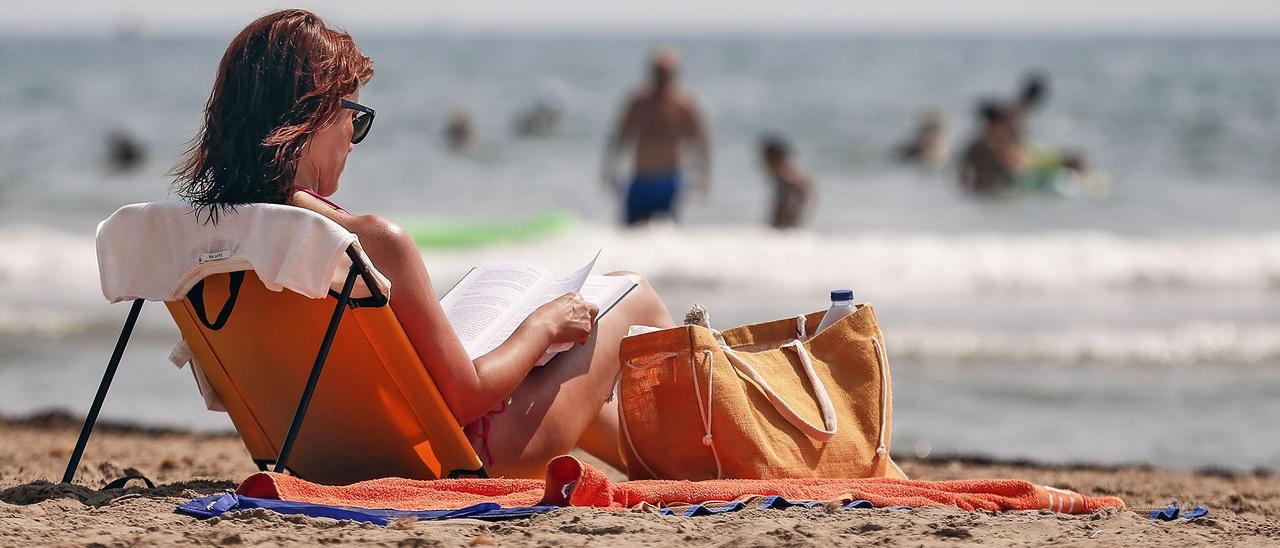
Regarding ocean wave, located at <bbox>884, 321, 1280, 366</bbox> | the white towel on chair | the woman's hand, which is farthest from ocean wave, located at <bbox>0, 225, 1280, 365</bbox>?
the white towel on chair

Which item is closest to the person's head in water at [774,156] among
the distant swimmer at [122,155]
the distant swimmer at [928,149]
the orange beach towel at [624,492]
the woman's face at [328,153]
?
the distant swimmer at [928,149]

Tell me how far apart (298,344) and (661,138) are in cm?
739

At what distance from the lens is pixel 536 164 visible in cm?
1775

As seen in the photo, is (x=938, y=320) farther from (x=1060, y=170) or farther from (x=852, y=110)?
(x=852, y=110)

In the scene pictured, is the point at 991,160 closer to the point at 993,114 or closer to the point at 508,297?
the point at 993,114

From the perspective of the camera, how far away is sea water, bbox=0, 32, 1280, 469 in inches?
255

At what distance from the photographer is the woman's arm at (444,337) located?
273 cm

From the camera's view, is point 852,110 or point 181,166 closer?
point 181,166

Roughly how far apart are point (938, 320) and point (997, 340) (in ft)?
2.62

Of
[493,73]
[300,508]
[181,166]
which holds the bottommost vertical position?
[300,508]

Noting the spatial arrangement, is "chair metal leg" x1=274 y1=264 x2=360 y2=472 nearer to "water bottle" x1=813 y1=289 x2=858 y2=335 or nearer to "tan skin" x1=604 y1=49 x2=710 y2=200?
"water bottle" x1=813 y1=289 x2=858 y2=335

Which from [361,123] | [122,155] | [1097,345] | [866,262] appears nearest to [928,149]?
[866,262]

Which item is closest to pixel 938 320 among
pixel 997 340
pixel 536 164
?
pixel 997 340

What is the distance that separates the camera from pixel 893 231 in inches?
528
